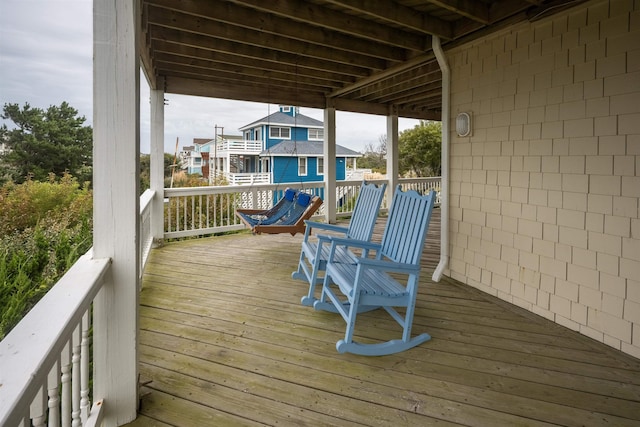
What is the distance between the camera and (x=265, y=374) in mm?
2229

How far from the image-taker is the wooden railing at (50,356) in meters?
0.81

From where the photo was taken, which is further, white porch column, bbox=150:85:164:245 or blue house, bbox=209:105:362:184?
blue house, bbox=209:105:362:184

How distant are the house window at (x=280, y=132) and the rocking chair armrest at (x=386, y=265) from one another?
17.3 metres

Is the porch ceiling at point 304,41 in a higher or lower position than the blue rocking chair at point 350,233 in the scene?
higher

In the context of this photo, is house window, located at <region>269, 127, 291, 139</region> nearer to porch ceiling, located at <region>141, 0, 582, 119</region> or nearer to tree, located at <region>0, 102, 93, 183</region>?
porch ceiling, located at <region>141, 0, 582, 119</region>

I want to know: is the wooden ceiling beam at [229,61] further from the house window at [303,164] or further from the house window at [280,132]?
the house window at [280,132]

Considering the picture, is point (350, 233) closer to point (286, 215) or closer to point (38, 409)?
point (286, 215)

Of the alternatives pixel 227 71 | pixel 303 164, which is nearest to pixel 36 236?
pixel 227 71

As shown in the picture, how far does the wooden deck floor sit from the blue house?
14.1 metres

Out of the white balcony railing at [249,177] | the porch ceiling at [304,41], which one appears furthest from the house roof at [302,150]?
the porch ceiling at [304,41]

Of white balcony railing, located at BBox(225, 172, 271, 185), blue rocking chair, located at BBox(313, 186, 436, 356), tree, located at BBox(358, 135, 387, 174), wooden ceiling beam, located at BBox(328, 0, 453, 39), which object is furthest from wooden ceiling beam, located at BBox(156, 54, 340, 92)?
tree, located at BBox(358, 135, 387, 174)

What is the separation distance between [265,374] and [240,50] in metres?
3.93

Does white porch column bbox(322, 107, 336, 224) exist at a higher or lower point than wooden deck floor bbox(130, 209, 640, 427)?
higher

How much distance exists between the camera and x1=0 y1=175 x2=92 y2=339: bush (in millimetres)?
1633
